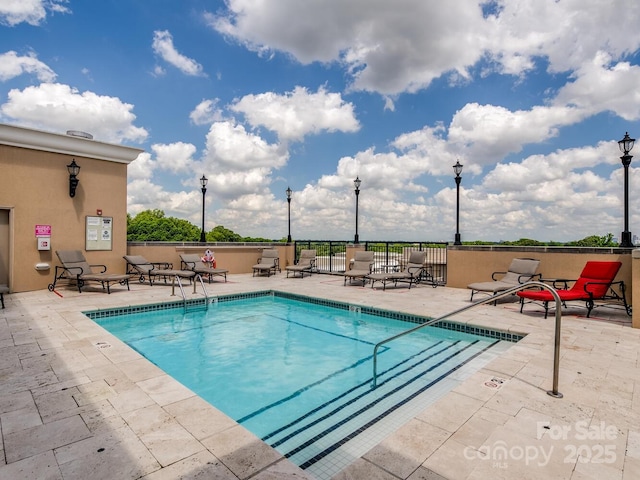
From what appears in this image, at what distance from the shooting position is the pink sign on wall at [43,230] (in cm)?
761

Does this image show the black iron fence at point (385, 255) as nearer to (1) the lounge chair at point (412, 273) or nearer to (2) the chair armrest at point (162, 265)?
(1) the lounge chair at point (412, 273)

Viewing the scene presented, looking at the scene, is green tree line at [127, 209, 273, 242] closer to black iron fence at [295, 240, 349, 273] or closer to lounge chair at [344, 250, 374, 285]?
black iron fence at [295, 240, 349, 273]

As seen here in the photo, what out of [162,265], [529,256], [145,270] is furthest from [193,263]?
[529,256]

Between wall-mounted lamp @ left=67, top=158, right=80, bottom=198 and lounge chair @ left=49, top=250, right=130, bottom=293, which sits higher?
wall-mounted lamp @ left=67, top=158, right=80, bottom=198

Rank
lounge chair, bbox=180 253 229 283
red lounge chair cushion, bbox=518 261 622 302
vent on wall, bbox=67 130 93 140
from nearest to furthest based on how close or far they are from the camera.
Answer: red lounge chair cushion, bbox=518 261 622 302, vent on wall, bbox=67 130 93 140, lounge chair, bbox=180 253 229 283

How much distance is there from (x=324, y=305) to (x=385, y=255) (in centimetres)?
396

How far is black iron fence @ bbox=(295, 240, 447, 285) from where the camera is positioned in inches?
371

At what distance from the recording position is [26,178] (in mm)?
7461

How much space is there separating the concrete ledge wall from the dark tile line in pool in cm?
305

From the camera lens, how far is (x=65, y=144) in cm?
787

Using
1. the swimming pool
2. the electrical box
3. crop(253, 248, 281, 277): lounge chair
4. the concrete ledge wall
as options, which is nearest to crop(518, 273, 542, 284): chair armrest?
the concrete ledge wall

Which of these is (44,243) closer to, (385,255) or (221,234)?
(385,255)

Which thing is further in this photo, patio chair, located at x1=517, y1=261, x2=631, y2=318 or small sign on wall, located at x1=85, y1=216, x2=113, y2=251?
small sign on wall, located at x1=85, y1=216, x2=113, y2=251

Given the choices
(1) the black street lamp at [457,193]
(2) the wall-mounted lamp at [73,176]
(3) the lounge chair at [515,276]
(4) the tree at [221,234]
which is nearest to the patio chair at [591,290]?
(3) the lounge chair at [515,276]
